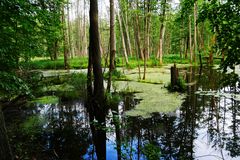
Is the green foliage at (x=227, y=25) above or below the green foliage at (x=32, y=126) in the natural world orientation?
above

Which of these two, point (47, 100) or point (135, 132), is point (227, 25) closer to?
point (135, 132)

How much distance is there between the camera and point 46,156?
4.51 meters

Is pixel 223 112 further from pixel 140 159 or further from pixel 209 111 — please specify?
pixel 140 159

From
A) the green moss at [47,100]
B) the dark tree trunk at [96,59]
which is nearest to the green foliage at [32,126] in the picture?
the dark tree trunk at [96,59]

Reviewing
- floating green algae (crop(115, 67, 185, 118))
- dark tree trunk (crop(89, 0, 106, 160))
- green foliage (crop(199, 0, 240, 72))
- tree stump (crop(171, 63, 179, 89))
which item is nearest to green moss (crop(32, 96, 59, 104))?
dark tree trunk (crop(89, 0, 106, 160))

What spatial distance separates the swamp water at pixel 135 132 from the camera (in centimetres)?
455

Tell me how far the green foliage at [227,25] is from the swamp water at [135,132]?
2048mm

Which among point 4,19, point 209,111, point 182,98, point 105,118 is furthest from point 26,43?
point 182,98

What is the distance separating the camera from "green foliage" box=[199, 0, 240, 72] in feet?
7.60

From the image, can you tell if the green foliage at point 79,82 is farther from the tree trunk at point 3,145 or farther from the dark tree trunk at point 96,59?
the tree trunk at point 3,145

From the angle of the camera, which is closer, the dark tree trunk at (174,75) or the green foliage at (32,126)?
the green foliage at (32,126)

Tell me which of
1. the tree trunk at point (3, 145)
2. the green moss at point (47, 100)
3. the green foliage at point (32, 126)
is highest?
the tree trunk at point (3, 145)

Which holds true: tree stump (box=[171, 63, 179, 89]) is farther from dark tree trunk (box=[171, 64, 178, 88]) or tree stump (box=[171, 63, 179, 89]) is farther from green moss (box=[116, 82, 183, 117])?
green moss (box=[116, 82, 183, 117])

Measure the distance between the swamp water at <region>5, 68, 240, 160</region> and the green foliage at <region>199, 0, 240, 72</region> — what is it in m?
2.05
